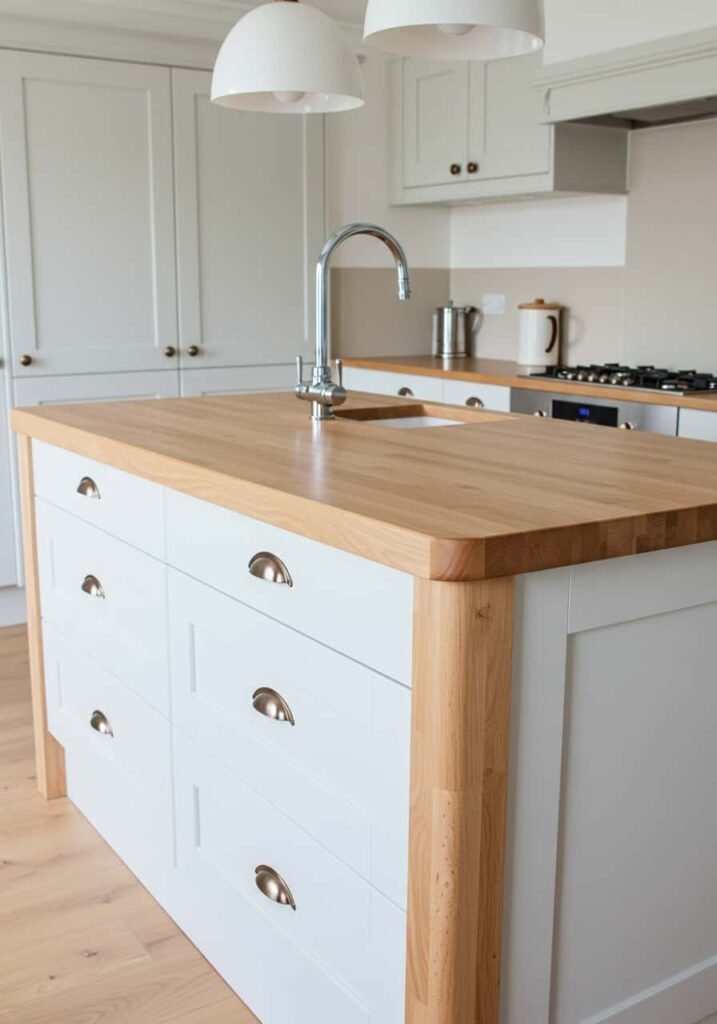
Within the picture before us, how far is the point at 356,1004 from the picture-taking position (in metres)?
1.50

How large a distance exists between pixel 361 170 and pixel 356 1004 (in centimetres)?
383

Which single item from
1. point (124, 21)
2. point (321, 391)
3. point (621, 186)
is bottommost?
point (321, 391)

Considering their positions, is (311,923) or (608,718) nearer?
(608,718)

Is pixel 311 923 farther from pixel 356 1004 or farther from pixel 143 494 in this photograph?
pixel 143 494

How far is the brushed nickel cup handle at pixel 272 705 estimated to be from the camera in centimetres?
162

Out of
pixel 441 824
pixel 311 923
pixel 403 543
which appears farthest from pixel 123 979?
pixel 403 543

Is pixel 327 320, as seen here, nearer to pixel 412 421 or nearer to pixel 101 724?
pixel 412 421

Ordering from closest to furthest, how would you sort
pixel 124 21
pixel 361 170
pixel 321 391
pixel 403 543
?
pixel 403 543 → pixel 321 391 → pixel 124 21 → pixel 361 170

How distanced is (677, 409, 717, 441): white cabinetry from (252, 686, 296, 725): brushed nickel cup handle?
188 cm

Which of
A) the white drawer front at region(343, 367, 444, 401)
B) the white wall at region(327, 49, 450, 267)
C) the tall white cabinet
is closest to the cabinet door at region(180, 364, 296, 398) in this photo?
the tall white cabinet

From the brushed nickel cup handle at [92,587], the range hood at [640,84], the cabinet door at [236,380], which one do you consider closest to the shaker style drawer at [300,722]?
the brushed nickel cup handle at [92,587]

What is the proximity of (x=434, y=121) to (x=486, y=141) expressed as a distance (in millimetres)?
359

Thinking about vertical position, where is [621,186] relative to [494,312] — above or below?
above

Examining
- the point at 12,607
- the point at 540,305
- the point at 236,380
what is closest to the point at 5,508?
the point at 12,607
